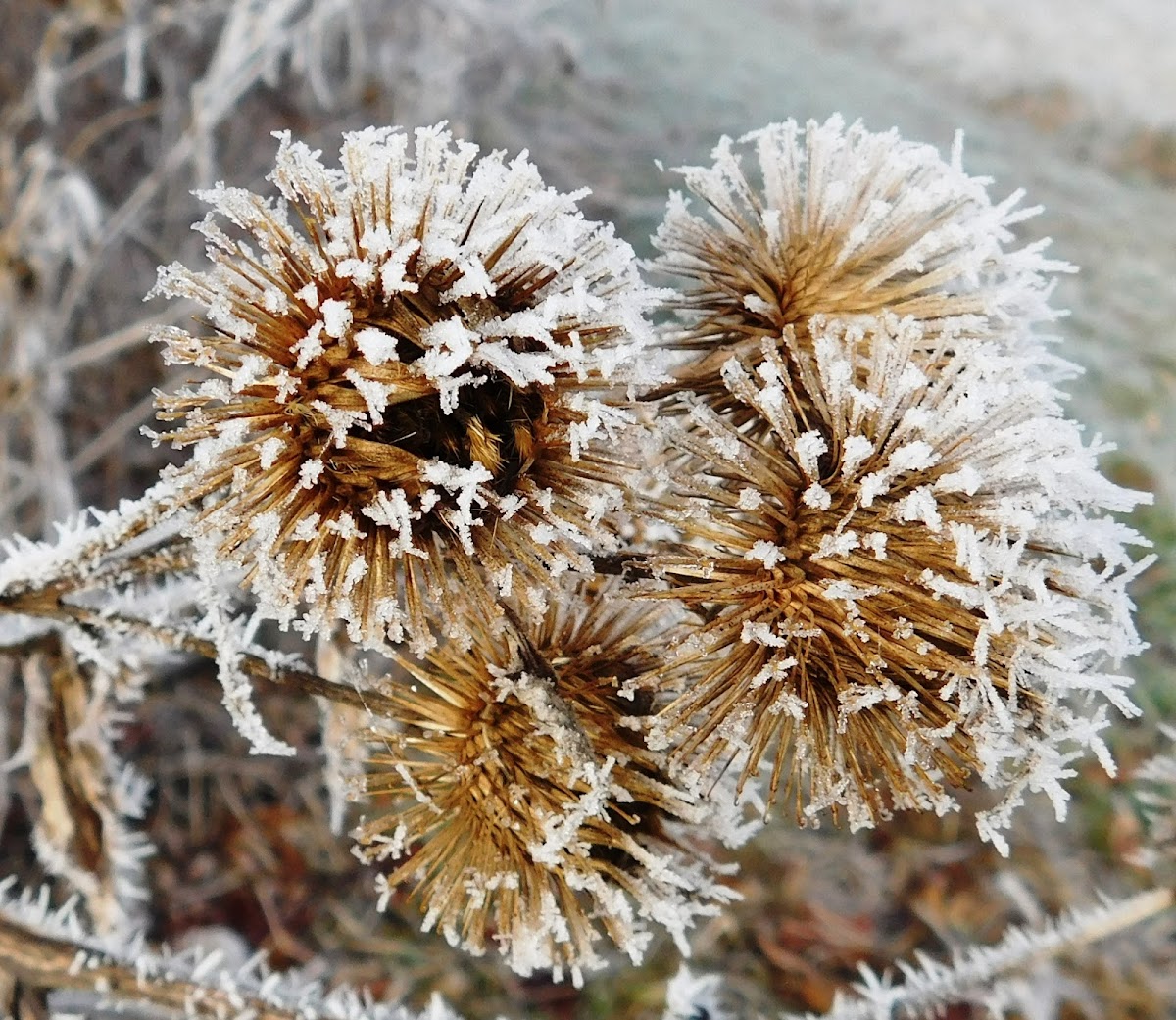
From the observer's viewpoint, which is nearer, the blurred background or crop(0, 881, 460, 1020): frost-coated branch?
crop(0, 881, 460, 1020): frost-coated branch

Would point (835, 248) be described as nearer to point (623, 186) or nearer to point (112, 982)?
point (112, 982)

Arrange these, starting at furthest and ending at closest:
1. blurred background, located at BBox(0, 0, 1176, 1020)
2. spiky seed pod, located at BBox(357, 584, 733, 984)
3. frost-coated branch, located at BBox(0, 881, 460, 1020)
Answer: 1. blurred background, located at BBox(0, 0, 1176, 1020)
2. frost-coated branch, located at BBox(0, 881, 460, 1020)
3. spiky seed pod, located at BBox(357, 584, 733, 984)

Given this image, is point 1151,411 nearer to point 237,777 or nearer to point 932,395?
point 932,395

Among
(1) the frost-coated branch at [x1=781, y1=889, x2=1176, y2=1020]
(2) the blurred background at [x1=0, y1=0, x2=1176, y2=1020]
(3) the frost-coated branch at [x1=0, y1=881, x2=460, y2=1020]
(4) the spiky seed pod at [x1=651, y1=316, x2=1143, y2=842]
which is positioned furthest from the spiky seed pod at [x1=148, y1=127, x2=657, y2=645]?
(2) the blurred background at [x1=0, y1=0, x2=1176, y2=1020]

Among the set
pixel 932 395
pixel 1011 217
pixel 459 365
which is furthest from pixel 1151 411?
pixel 459 365

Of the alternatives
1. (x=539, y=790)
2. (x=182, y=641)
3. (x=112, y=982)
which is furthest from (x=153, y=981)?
(x=539, y=790)

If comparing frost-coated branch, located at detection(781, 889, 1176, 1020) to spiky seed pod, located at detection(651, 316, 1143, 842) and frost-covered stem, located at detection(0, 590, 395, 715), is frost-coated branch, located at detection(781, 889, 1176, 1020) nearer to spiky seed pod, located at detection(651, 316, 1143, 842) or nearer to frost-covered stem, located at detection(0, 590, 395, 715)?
spiky seed pod, located at detection(651, 316, 1143, 842)
